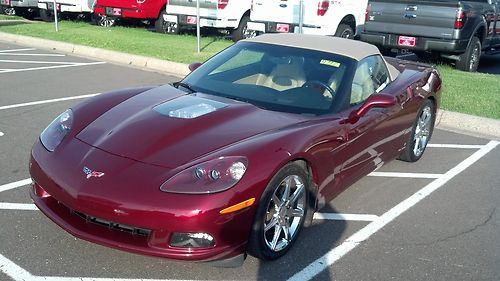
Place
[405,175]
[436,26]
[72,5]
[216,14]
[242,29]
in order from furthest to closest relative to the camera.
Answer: [72,5] → [242,29] → [216,14] → [436,26] → [405,175]

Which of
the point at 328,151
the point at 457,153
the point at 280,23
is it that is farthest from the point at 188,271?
the point at 280,23

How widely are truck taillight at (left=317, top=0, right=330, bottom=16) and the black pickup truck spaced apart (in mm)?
1428

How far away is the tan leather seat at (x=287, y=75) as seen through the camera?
4.45m

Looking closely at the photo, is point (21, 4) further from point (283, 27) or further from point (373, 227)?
point (373, 227)

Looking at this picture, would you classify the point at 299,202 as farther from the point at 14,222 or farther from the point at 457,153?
the point at 457,153

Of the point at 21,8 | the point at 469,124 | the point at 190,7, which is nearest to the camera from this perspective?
the point at 469,124

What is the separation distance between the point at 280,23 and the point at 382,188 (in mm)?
8605

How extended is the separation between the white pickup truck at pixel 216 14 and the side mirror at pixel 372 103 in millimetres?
10307

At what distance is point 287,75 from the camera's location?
14.9 ft

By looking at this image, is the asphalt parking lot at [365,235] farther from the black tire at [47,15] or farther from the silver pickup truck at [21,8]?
the black tire at [47,15]

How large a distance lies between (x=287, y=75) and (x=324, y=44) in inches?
22.2

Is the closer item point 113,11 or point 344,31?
point 344,31

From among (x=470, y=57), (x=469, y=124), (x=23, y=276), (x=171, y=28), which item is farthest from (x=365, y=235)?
(x=171, y=28)

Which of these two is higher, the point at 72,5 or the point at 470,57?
the point at 72,5
